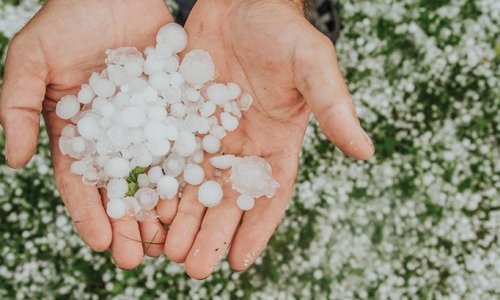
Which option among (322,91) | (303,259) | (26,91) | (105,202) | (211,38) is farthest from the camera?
(303,259)

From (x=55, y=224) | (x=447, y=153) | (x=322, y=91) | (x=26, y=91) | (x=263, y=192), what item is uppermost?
(x=322, y=91)

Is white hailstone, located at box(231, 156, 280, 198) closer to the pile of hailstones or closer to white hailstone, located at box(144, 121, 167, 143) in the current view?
the pile of hailstones

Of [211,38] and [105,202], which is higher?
[211,38]

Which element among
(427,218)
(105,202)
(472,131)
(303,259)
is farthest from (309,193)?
(105,202)

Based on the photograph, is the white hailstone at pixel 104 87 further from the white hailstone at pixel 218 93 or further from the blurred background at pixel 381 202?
the blurred background at pixel 381 202

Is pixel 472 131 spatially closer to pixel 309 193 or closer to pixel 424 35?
pixel 424 35

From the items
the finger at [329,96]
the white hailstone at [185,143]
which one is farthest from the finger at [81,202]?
the finger at [329,96]

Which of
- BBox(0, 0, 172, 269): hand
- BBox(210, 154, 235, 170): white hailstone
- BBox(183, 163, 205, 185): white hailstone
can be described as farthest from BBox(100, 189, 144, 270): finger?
BBox(210, 154, 235, 170): white hailstone
